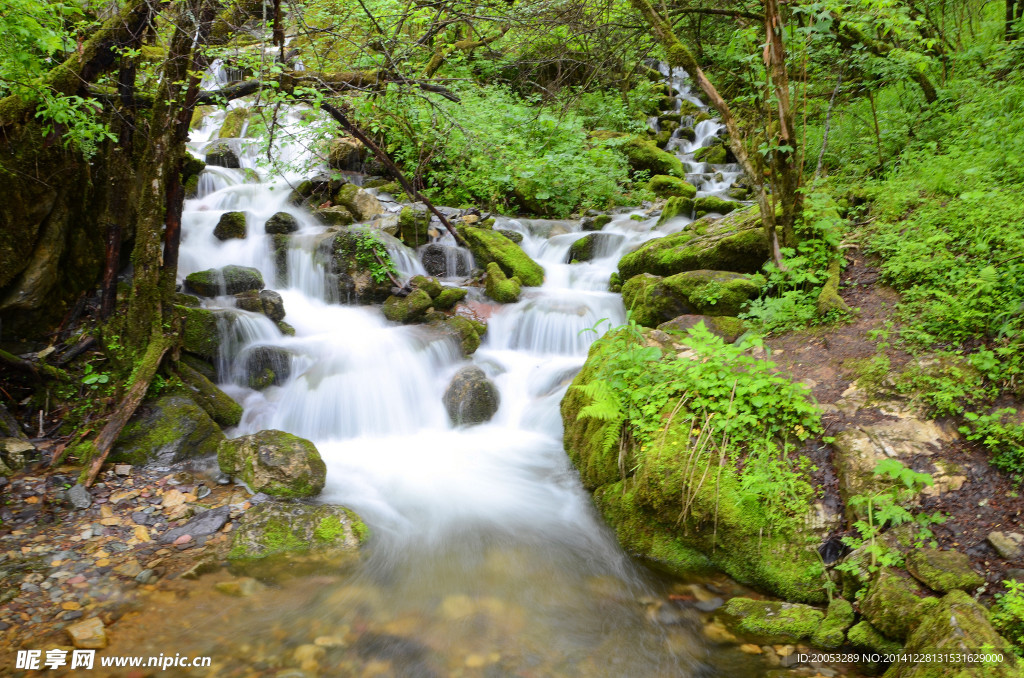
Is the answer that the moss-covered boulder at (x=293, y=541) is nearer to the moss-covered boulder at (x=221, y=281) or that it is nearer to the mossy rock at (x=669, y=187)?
the moss-covered boulder at (x=221, y=281)

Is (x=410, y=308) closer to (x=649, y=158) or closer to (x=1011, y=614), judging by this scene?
(x=1011, y=614)

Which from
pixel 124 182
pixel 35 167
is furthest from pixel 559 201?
pixel 35 167

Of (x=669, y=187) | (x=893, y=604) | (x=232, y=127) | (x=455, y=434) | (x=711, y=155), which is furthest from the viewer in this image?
(x=711, y=155)

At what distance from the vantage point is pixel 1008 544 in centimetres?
306

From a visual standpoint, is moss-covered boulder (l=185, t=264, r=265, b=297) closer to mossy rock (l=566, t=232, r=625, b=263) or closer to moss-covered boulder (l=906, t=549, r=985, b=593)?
mossy rock (l=566, t=232, r=625, b=263)

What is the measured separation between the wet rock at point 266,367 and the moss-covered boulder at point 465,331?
96.4 inches

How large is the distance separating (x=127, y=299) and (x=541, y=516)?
502 centimetres

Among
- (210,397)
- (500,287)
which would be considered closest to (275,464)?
(210,397)

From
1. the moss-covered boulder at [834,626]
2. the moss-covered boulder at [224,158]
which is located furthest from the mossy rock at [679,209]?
the moss-covered boulder at [224,158]

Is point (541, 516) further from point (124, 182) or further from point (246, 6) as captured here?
point (246, 6)

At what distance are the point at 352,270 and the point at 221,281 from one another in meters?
2.07

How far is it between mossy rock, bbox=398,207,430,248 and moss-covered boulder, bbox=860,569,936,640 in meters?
9.18

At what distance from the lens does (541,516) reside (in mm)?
5215

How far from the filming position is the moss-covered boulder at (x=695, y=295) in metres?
6.32
